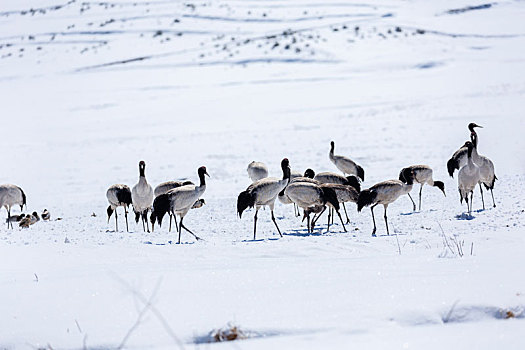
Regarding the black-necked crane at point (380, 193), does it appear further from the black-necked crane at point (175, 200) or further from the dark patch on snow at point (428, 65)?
the dark patch on snow at point (428, 65)

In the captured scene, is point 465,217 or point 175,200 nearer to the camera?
point 175,200

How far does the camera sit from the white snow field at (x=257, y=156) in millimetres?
5266

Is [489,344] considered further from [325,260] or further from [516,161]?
[516,161]

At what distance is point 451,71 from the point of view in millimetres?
36000

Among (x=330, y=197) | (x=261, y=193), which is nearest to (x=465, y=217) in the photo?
(x=330, y=197)

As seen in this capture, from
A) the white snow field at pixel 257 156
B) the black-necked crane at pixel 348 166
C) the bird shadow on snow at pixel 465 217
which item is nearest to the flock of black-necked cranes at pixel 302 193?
the bird shadow on snow at pixel 465 217

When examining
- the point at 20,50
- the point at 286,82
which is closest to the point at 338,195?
the point at 286,82

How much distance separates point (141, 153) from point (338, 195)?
13.8 meters

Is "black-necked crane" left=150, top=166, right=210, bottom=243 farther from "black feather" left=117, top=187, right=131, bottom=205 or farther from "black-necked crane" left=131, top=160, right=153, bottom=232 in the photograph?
"black feather" left=117, top=187, right=131, bottom=205

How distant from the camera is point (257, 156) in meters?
23.5

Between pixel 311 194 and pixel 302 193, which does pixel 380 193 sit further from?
pixel 302 193

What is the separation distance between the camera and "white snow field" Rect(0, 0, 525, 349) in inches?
207

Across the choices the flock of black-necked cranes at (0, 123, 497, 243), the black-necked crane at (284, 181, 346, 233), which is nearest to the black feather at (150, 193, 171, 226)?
the flock of black-necked cranes at (0, 123, 497, 243)

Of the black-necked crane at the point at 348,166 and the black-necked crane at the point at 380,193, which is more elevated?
the black-necked crane at the point at 348,166
